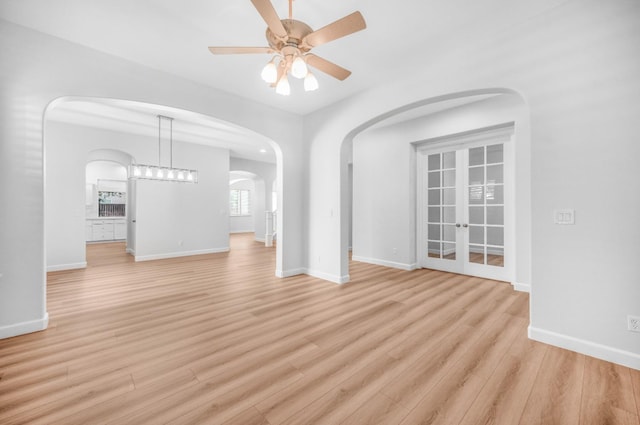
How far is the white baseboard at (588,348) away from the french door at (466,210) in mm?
2232

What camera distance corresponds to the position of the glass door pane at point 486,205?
451 centimetres

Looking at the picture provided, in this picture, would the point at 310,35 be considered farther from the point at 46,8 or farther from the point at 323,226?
the point at 323,226

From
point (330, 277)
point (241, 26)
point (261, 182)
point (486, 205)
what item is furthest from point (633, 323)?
point (261, 182)

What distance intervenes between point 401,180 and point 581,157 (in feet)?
10.6

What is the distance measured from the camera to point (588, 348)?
2.20 metres

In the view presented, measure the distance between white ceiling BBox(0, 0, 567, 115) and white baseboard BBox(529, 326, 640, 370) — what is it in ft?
9.69

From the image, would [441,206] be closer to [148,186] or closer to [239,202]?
[148,186]

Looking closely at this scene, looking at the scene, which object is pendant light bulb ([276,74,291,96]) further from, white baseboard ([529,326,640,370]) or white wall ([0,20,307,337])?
white baseboard ([529,326,640,370])

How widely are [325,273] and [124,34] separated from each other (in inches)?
161

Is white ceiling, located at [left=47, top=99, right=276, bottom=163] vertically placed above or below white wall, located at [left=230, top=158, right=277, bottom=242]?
above

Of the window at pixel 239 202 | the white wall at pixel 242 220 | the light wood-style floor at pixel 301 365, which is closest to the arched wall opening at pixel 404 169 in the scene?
the light wood-style floor at pixel 301 365

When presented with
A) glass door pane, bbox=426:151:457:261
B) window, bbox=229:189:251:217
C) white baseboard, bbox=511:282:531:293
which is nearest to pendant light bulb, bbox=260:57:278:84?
glass door pane, bbox=426:151:457:261

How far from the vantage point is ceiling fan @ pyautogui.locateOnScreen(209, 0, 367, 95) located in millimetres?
1814

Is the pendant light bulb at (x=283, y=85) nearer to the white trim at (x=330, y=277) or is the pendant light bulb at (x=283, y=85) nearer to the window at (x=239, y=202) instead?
the white trim at (x=330, y=277)
